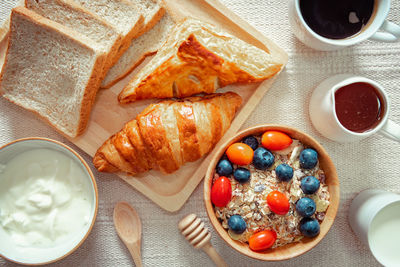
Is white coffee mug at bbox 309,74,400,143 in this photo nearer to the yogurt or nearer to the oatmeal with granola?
the oatmeal with granola

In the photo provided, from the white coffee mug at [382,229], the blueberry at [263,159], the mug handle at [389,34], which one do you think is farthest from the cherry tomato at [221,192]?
the mug handle at [389,34]

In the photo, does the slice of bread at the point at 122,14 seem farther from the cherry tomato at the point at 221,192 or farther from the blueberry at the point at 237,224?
the blueberry at the point at 237,224

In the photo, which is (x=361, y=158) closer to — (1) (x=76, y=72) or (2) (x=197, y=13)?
(2) (x=197, y=13)

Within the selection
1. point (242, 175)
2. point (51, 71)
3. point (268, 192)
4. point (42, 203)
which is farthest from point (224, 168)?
point (51, 71)

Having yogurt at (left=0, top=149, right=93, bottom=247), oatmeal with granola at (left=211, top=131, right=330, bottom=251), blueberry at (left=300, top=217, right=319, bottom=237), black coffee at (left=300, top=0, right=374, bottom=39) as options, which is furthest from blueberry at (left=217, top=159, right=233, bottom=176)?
black coffee at (left=300, top=0, right=374, bottom=39)

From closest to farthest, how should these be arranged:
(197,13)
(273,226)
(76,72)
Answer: (273,226)
(76,72)
(197,13)

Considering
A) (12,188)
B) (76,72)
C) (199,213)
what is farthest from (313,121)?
(12,188)

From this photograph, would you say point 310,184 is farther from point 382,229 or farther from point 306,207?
point 382,229

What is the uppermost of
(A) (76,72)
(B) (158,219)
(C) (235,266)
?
(A) (76,72)
